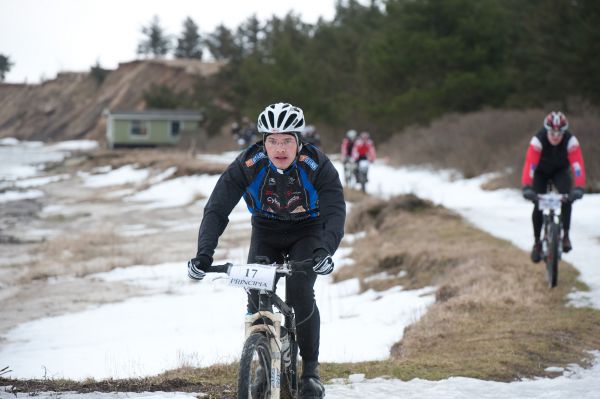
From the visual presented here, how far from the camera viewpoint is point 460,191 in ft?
88.6

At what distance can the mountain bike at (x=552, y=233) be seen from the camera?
33.8 feet

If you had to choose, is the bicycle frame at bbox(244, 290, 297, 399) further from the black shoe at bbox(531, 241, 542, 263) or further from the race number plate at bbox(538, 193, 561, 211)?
the black shoe at bbox(531, 241, 542, 263)

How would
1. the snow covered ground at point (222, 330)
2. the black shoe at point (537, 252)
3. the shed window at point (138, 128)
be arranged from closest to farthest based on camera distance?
the snow covered ground at point (222, 330) < the black shoe at point (537, 252) < the shed window at point (138, 128)

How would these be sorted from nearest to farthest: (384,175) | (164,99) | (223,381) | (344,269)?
(223,381)
(344,269)
(384,175)
(164,99)

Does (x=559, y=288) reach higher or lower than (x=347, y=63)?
lower

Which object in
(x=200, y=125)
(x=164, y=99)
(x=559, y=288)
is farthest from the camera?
(x=164, y=99)

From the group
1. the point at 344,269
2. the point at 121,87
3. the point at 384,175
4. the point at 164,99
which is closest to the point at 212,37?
the point at 121,87

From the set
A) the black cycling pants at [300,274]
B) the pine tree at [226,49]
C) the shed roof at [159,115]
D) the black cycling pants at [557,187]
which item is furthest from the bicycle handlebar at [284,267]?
the pine tree at [226,49]

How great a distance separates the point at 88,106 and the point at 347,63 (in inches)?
2427

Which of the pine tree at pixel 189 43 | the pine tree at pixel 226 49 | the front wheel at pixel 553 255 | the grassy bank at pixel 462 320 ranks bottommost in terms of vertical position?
the grassy bank at pixel 462 320

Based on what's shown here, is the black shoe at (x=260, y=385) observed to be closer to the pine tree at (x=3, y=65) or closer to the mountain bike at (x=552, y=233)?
the mountain bike at (x=552, y=233)

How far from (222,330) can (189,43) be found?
106450 mm

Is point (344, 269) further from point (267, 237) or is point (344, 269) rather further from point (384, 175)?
point (384, 175)

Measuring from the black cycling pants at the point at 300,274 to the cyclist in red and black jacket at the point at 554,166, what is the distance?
559 centimetres
